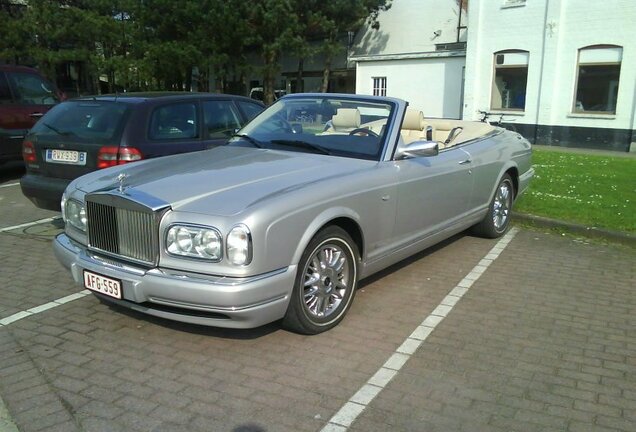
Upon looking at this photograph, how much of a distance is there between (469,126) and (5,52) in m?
20.4

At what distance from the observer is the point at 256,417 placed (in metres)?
3.05

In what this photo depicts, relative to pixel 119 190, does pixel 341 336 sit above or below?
below

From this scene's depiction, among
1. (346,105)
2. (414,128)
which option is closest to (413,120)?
(414,128)

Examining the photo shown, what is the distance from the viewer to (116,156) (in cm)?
592

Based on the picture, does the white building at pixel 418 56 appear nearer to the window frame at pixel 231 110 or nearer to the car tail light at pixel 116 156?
the window frame at pixel 231 110

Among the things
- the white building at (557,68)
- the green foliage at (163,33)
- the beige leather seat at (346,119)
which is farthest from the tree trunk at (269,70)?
the beige leather seat at (346,119)

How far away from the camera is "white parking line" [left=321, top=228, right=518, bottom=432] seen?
120 inches

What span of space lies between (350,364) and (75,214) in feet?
7.37

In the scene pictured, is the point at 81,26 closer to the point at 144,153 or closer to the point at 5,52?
the point at 5,52

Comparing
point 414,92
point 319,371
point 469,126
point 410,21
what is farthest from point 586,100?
point 319,371

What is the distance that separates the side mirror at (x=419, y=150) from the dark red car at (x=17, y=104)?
775 centimetres

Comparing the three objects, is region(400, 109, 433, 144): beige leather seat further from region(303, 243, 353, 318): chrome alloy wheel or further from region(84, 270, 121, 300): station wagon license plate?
region(84, 270, 121, 300): station wagon license plate

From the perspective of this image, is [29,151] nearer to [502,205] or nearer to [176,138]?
[176,138]

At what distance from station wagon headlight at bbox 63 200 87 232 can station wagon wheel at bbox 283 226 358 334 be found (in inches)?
63.2
